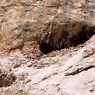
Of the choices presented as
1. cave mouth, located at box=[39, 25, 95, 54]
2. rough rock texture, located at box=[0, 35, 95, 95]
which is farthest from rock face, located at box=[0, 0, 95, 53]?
rough rock texture, located at box=[0, 35, 95, 95]

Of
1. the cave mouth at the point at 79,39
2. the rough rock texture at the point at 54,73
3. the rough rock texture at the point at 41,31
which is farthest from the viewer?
the cave mouth at the point at 79,39

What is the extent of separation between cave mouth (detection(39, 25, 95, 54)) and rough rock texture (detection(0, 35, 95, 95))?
918 millimetres

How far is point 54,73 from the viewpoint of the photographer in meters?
17.3

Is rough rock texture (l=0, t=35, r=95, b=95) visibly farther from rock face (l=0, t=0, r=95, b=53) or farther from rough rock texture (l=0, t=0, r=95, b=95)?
rock face (l=0, t=0, r=95, b=53)

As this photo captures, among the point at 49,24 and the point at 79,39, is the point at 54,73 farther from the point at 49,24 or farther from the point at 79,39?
the point at 49,24

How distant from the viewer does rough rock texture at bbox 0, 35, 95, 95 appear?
1545cm

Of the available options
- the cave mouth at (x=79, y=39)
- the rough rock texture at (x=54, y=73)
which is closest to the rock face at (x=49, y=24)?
the cave mouth at (x=79, y=39)

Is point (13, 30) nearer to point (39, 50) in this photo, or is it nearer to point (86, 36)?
point (39, 50)

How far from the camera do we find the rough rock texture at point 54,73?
50.7 ft

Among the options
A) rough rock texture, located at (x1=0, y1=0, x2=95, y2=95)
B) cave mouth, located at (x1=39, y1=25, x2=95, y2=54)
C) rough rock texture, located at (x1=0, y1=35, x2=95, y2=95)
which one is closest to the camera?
rough rock texture, located at (x1=0, y1=35, x2=95, y2=95)

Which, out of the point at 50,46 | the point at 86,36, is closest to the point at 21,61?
the point at 50,46

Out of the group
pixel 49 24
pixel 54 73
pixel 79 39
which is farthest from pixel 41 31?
pixel 54 73

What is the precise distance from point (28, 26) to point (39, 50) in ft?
5.56

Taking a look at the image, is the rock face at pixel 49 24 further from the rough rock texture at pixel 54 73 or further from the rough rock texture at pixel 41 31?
the rough rock texture at pixel 54 73
